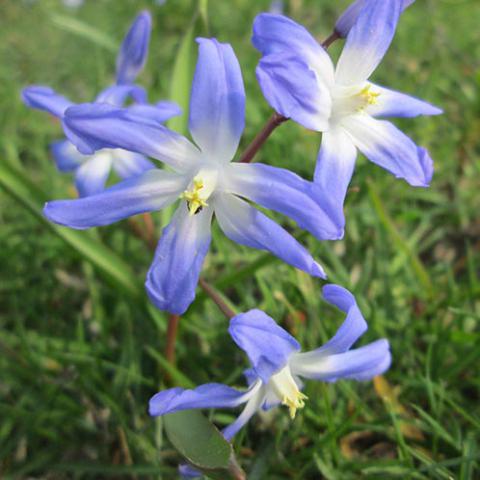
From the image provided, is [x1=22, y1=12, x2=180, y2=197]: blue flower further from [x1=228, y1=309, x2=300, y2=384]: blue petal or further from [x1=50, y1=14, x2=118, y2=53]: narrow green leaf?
[x1=50, y1=14, x2=118, y2=53]: narrow green leaf

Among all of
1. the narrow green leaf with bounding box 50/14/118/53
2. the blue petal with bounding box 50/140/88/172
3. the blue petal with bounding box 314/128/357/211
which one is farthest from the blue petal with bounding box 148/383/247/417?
the narrow green leaf with bounding box 50/14/118/53

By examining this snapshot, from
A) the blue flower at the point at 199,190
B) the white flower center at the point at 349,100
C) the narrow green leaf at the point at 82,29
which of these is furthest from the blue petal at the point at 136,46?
the narrow green leaf at the point at 82,29

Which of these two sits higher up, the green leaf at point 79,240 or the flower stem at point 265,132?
the flower stem at point 265,132

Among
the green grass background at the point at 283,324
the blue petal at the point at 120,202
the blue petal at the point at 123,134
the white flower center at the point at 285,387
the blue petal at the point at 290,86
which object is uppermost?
the blue petal at the point at 290,86

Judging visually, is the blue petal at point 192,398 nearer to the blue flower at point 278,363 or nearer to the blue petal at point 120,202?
the blue flower at point 278,363

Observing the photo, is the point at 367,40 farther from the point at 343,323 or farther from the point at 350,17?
the point at 343,323

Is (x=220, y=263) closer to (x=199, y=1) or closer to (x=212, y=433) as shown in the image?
(x=199, y=1)

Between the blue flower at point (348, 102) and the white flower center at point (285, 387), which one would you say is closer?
the blue flower at point (348, 102)
